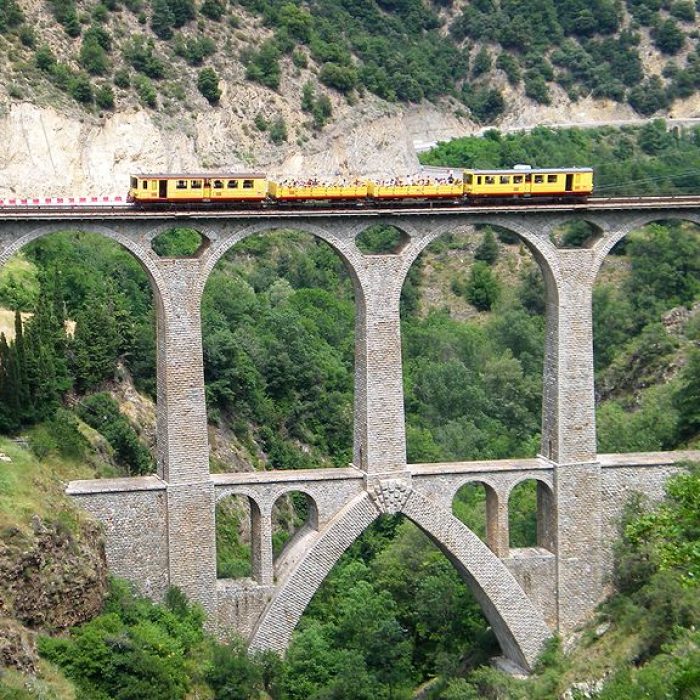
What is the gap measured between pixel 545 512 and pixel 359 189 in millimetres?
11373

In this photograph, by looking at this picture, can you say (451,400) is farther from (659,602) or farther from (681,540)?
(681,540)

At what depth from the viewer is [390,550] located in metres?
65.0

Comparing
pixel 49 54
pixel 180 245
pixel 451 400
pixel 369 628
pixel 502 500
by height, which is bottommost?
pixel 369 628

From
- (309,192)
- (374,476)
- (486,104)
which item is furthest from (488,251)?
(374,476)

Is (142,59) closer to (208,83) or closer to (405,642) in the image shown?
(208,83)

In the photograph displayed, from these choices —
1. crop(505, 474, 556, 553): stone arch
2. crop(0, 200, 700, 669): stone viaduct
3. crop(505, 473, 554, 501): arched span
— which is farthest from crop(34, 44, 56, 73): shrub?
crop(505, 473, 554, 501): arched span

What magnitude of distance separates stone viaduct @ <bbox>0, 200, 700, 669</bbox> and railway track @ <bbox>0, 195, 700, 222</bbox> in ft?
0.31

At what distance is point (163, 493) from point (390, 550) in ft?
42.3

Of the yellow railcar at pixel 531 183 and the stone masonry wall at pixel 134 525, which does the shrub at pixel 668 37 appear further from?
the stone masonry wall at pixel 134 525

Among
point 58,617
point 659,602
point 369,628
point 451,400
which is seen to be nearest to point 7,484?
→ point 58,617

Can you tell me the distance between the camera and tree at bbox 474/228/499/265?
106750mm

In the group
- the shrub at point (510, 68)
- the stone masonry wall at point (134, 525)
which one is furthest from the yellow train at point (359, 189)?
the shrub at point (510, 68)

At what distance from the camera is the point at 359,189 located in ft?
186

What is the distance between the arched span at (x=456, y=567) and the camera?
183 feet
